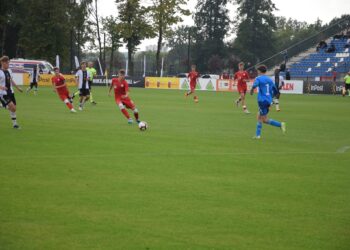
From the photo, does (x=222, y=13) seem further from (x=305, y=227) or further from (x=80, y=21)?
(x=305, y=227)

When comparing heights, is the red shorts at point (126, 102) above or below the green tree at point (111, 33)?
below

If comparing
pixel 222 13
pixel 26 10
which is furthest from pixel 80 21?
pixel 222 13

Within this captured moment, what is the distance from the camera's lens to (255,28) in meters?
103

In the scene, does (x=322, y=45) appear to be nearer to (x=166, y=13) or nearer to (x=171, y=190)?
(x=166, y=13)

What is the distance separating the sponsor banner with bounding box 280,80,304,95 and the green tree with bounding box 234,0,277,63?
46.3 metres

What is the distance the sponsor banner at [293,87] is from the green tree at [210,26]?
1805 inches

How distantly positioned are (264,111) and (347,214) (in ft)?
30.0

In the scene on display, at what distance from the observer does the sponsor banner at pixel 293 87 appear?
55.7 m

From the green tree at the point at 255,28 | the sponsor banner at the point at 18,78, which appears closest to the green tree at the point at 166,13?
the sponsor banner at the point at 18,78

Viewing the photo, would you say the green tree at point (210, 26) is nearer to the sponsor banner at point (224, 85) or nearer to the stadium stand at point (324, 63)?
the stadium stand at point (324, 63)

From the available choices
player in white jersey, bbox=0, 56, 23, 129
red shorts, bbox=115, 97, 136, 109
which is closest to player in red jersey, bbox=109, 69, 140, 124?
red shorts, bbox=115, 97, 136, 109

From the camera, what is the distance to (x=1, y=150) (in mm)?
13523

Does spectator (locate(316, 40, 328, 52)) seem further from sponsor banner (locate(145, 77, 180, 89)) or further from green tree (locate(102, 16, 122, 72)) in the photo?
green tree (locate(102, 16, 122, 72))

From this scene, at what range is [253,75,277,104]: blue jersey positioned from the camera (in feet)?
56.2
